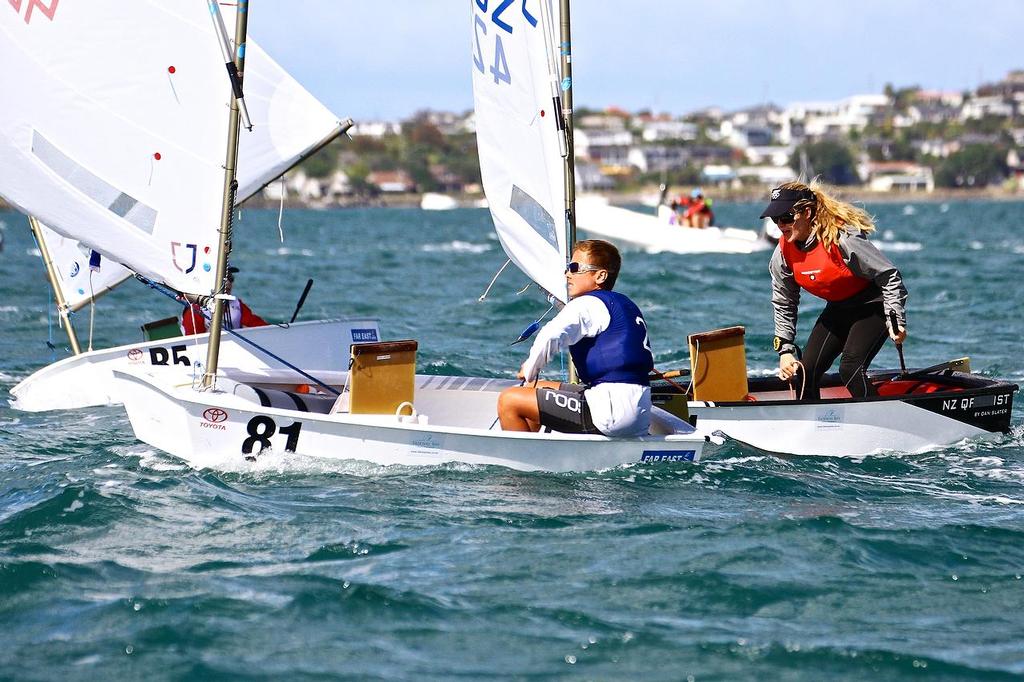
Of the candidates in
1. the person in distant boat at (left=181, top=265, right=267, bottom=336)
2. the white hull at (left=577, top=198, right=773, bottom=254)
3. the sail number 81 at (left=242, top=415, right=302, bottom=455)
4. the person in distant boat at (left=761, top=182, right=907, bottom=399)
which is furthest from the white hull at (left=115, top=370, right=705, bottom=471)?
the white hull at (left=577, top=198, right=773, bottom=254)

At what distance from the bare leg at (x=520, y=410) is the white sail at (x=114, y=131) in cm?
192

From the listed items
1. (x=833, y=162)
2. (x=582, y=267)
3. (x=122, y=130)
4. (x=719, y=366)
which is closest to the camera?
(x=582, y=267)

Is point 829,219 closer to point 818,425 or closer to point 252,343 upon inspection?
point 818,425

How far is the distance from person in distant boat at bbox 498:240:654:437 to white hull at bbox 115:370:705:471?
0.43ft

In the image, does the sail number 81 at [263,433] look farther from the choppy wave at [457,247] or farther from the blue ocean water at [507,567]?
the choppy wave at [457,247]

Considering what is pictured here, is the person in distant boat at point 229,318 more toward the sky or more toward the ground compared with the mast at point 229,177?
more toward the ground

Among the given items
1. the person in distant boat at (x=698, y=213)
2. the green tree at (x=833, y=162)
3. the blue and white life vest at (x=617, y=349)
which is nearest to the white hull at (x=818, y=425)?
the blue and white life vest at (x=617, y=349)

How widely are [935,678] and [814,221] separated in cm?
369

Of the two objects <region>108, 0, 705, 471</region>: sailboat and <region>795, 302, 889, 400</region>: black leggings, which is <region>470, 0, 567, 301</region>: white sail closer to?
<region>108, 0, 705, 471</region>: sailboat

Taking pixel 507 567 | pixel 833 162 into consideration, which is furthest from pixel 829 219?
pixel 833 162

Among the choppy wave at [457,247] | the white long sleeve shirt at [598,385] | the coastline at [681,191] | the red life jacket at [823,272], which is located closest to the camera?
the white long sleeve shirt at [598,385]

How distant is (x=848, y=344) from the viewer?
26.7ft

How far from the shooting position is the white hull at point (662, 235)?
33.2 m

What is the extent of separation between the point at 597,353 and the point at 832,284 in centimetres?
174
